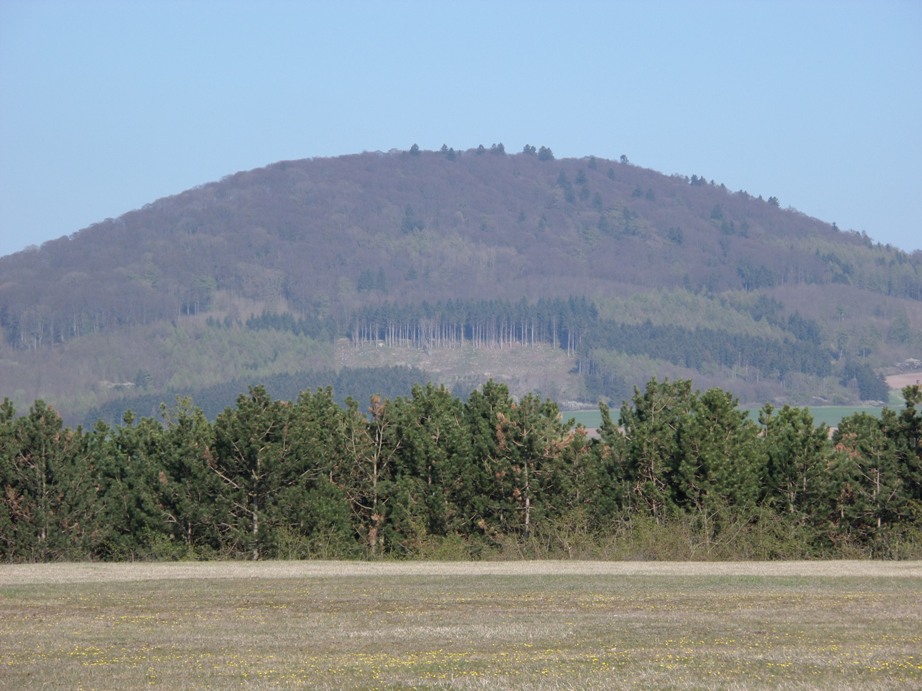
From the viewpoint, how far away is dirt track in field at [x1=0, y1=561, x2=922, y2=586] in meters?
28.8

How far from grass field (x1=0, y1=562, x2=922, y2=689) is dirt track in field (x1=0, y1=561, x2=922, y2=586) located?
168mm

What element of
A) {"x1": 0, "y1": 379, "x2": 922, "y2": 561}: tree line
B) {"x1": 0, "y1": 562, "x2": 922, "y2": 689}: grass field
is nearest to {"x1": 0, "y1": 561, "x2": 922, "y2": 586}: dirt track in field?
{"x1": 0, "y1": 562, "x2": 922, "y2": 689}: grass field

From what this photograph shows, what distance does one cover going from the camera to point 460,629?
2039 centimetres

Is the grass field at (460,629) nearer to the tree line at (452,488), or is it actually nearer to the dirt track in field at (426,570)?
the dirt track in field at (426,570)

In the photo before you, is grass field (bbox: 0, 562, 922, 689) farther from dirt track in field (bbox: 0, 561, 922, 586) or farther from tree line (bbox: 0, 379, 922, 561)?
tree line (bbox: 0, 379, 922, 561)

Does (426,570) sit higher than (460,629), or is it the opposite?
(460,629)

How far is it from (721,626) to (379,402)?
82.9 ft

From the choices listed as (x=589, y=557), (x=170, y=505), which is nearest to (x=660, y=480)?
(x=589, y=557)

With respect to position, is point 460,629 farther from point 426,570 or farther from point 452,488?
point 452,488

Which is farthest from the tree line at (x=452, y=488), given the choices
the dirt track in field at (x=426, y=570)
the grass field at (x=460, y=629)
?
the grass field at (x=460, y=629)

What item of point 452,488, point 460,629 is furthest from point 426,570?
point 452,488

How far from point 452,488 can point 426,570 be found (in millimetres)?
13314

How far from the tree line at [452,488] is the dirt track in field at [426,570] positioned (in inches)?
193

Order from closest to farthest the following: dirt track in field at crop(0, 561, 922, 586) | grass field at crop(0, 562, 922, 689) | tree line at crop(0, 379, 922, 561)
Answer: grass field at crop(0, 562, 922, 689), dirt track in field at crop(0, 561, 922, 586), tree line at crop(0, 379, 922, 561)
